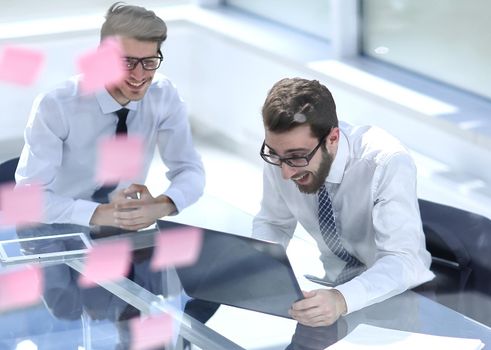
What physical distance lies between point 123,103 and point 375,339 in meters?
1.32

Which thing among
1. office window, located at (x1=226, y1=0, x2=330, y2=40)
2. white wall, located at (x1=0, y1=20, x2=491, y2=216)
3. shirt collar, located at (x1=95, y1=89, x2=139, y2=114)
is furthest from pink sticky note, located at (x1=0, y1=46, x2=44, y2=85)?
shirt collar, located at (x1=95, y1=89, x2=139, y2=114)

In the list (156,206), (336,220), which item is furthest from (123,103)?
(336,220)

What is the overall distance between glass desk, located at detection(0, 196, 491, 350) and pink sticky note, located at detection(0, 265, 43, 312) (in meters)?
0.03

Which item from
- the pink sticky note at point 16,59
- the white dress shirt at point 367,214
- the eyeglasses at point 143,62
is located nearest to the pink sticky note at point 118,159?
the eyeglasses at point 143,62

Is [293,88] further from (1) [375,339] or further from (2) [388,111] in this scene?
(2) [388,111]

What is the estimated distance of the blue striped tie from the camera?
8.78 ft

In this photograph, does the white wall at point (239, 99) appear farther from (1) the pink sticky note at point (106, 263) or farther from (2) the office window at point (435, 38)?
(1) the pink sticky note at point (106, 263)

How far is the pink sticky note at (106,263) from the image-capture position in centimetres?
256

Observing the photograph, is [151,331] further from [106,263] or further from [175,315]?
[106,263]

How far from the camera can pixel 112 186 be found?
10.6 feet

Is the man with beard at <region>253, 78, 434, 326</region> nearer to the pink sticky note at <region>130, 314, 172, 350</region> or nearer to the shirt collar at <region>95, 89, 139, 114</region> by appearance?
the pink sticky note at <region>130, 314, 172, 350</region>

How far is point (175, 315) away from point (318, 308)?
341 mm

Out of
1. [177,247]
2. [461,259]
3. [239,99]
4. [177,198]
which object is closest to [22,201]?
[177,198]

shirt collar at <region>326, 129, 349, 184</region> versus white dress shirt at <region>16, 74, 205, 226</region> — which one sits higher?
shirt collar at <region>326, 129, 349, 184</region>
